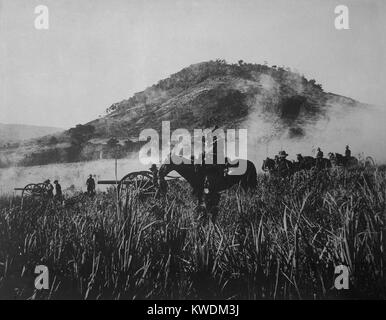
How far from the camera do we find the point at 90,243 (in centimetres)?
440

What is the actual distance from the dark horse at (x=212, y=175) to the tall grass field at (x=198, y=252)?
54cm

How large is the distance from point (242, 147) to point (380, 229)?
6.24 ft

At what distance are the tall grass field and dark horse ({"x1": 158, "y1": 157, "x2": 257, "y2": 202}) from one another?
541 millimetres

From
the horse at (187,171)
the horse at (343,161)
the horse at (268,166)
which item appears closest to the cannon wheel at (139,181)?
the horse at (187,171)

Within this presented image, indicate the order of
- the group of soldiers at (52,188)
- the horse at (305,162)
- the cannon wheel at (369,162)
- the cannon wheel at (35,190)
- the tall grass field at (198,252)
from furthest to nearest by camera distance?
the group of soldiers at (52,188) < the horse at (305,162) < the cannon wheel at (35,190) < the cannon wheel at (369,162) < the tall grass field at (198,252)

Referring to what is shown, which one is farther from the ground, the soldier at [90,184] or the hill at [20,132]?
the hill at [20,132]

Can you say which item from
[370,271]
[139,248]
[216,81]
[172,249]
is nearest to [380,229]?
[370,271]

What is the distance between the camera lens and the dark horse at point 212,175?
550cm

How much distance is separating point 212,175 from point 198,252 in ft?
4.36

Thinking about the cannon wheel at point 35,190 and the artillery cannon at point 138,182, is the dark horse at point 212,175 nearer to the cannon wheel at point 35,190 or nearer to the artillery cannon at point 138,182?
the artillery cannon at point 138,182

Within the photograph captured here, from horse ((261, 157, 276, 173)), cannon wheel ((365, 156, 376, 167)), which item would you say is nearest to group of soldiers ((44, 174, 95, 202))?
horse ((261, 157, 276, 173))

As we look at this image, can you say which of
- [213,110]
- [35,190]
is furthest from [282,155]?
[35,190]

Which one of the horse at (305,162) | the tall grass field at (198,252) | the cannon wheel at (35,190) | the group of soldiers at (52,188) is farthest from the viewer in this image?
the group of soldiers at (52,188)

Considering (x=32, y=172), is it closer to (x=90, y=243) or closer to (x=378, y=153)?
(x=90, y=243)
